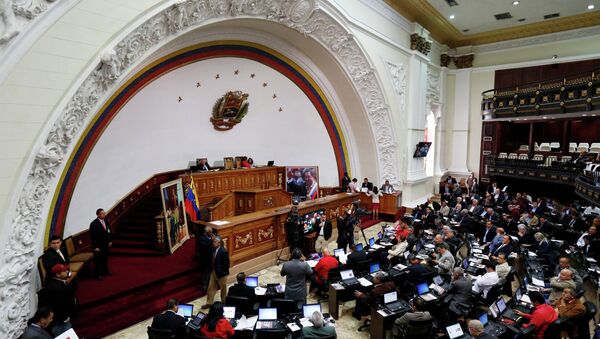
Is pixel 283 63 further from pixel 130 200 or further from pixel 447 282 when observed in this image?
pixel 447 282

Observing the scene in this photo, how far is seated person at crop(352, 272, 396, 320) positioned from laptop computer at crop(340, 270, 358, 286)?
267 millimetres

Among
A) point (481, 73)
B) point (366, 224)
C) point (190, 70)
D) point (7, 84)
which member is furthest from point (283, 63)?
point (481, 73)

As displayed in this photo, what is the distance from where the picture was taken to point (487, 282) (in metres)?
5.98

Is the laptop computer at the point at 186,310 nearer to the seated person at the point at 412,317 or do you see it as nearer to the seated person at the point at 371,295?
the seated person at the point at 371,295

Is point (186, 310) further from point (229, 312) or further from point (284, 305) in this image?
point (284, 305)

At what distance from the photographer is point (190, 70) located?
35.1 ft

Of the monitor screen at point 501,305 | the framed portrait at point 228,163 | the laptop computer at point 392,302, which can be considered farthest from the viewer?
the framed portrait at point 228,163

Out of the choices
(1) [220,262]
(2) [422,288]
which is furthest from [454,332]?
(1) [220,262]

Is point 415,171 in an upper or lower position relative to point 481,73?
lower

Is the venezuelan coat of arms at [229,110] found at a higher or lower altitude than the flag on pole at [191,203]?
higher

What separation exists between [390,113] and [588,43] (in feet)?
32.0

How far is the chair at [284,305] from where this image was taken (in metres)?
5.12

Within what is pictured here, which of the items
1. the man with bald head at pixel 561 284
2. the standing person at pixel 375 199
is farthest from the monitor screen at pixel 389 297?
the standing person at pixel 375 199

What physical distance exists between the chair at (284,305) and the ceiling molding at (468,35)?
11.7 metres
